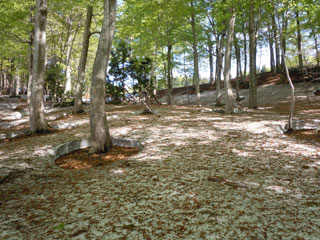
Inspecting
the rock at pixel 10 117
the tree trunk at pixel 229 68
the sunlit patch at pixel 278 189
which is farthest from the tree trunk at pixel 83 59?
the sunlit patch at pixel 278 189

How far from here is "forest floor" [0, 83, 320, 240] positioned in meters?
1.91

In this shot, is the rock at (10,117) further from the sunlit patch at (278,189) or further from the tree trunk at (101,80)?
the sunlit patch at (278,189)

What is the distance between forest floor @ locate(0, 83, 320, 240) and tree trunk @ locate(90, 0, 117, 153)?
0.97m

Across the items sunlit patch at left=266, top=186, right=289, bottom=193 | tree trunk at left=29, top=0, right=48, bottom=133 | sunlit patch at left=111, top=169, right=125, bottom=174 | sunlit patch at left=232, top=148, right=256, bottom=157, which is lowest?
sunlit patch at left=266, top=186, right=289, bottom=193

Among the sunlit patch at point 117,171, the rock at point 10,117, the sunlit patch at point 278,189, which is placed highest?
the rock at point 10,117

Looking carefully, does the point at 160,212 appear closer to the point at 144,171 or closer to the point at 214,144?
the point at 144,171

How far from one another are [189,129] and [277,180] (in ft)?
11.1

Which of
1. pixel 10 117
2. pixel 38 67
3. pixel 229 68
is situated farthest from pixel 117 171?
pixel 10 117

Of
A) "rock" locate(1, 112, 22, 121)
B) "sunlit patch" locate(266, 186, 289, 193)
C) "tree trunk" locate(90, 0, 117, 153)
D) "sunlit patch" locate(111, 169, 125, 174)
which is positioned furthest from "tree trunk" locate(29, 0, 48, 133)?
"rock" locate(1, 112, 22, 121)

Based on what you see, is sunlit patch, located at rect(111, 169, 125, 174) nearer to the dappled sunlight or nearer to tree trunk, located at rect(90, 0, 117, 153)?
the dappled sunlight

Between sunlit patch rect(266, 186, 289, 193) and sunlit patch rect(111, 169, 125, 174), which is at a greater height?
sunlit patch rect(111, 169, 125, 174)

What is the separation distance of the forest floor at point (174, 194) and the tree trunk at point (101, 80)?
969 mm

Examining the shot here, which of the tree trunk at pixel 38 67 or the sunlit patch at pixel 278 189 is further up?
the tree trunk at pixel 38 67

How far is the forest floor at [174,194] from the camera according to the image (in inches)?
75.4
